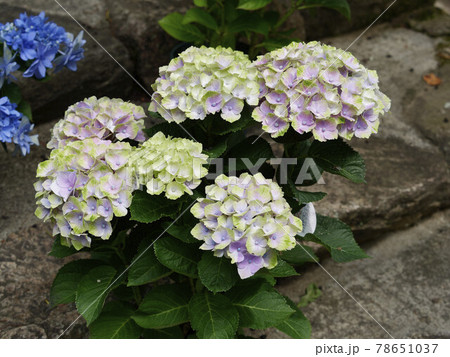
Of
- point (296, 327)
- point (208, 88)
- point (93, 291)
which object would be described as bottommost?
point (296, 327)

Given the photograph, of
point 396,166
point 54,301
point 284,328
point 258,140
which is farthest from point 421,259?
point 54,301

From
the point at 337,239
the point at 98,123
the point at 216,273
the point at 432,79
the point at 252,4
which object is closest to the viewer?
the point at 216,273

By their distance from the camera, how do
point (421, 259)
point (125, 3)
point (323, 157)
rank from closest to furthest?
point (323, 157) → point (421, 259) → point (125, 3)

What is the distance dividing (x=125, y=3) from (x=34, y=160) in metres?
1.04

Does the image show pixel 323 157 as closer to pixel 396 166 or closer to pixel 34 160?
pixel 396 166

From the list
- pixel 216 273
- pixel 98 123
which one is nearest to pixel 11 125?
pixel 98 123

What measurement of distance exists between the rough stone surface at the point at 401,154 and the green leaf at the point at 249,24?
2.41ft

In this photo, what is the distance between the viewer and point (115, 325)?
1.84 metres

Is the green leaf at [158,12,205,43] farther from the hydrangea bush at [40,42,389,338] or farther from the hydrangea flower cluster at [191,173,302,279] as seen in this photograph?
the hydrangea flower cluster at [191,173,302,279]

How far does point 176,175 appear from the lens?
155 cm

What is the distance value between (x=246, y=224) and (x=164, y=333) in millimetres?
634

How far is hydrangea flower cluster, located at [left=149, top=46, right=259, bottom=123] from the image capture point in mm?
1657

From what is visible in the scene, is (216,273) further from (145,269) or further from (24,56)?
(24,56)

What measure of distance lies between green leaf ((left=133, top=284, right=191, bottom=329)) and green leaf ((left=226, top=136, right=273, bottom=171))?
0.42 meters
